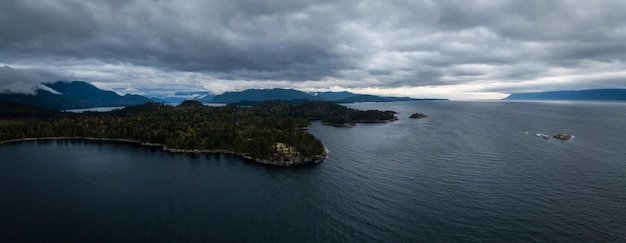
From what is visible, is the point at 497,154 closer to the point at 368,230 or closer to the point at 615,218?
the point at 615,218

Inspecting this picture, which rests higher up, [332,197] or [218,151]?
[218,151]

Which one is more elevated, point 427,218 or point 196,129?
point 196,129

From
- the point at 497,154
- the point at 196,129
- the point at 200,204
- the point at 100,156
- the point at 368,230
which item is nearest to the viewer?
the point at 368,230

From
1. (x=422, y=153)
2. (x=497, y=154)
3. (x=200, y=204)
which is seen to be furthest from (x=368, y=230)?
(x=497, y=154)

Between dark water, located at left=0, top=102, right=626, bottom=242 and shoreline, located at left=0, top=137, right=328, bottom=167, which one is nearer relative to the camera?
dark water, located at left=0, top=102, right=626, bottom=242

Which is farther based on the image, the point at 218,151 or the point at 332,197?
the point at 218,151

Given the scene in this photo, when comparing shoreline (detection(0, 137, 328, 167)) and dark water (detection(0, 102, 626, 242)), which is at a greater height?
shoreline (detection(0, 137, 328, 167))

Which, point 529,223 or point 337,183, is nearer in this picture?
point 529,223

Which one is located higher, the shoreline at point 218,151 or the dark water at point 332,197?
the shoreline at point 218,151
